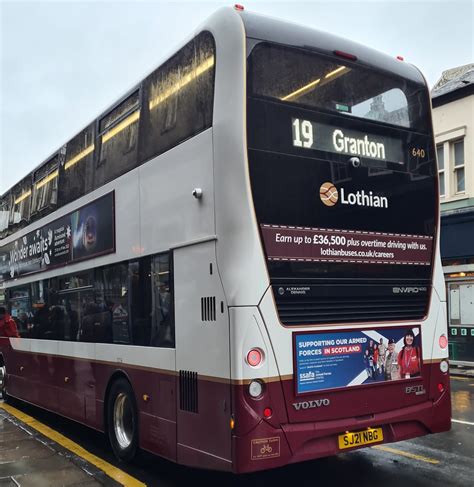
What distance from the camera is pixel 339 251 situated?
5660 millimetres

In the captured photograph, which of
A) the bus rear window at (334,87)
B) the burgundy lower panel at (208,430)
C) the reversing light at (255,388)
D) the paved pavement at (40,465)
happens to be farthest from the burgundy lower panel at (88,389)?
the bus rear window at (334,87)

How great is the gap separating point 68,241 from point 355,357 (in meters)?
5.04

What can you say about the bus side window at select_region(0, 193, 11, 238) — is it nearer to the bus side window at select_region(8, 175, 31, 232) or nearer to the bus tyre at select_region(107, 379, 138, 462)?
the bus side window at select_region(8, 175, 31, 232)

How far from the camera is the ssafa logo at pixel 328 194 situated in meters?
5.60

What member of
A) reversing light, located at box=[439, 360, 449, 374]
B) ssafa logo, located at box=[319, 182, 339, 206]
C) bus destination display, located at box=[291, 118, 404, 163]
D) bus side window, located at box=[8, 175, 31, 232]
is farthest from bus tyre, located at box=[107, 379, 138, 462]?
bus side window, located at box=[8, 175, 31, 232]

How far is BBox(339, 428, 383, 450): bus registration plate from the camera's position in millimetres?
5379

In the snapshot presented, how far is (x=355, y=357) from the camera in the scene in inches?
221

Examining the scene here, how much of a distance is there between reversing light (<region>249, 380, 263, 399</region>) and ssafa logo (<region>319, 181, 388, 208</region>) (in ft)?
5.94

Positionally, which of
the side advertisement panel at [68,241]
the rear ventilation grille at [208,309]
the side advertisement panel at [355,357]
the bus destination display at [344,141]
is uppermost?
the bus destination display at [344,141]

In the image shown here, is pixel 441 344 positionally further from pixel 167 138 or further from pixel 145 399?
pixel 167 138

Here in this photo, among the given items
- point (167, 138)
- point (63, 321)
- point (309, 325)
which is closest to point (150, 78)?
point (167, 138)

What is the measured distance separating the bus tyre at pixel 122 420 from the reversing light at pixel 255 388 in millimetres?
2241

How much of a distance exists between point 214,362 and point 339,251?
1.60m

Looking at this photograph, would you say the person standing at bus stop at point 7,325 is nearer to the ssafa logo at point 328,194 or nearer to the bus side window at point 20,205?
the bus side window at point 20,205
